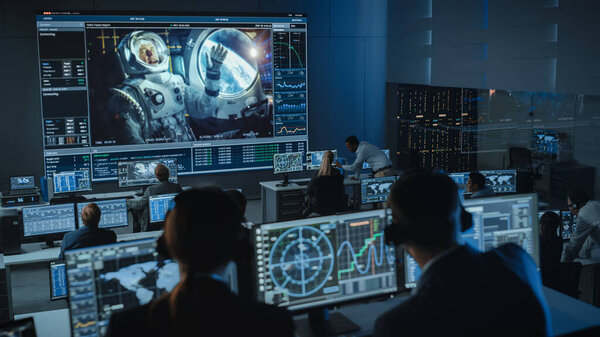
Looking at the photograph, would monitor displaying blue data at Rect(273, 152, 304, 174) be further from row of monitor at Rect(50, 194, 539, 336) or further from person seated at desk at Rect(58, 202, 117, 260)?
row of monitor at Rect(50, 194, 539, 336)

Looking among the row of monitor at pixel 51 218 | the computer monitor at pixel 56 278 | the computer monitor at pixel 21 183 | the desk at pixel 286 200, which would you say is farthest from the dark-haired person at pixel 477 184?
the computer monitor at pixel 21 183

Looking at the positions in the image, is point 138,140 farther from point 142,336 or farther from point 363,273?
point 142,336

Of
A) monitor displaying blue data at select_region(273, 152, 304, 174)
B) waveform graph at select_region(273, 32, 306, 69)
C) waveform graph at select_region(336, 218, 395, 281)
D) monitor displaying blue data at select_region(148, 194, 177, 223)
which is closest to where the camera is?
waveform graph at select_region(336, 218, 395, 281)

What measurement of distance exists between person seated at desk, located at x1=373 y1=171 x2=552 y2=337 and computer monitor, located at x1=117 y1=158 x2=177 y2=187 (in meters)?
6.00

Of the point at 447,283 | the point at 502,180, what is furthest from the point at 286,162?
the point at 447,283

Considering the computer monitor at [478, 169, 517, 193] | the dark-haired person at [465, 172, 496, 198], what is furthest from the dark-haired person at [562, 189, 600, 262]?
the computer monitor at [478, 169, 517, 193]

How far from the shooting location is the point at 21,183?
22.7ft

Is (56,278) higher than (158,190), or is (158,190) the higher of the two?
(158,190)

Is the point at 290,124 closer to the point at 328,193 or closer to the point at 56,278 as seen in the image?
the point at 328,193

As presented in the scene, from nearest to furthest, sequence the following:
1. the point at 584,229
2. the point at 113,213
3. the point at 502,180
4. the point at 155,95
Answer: the point at 584,229, the point at 113,213, the point at 502,180, the point at 155,95

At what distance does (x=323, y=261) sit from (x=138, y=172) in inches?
209

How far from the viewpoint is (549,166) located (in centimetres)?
731

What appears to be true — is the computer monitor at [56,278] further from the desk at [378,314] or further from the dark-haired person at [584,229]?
the dark-haired person at [584,229]

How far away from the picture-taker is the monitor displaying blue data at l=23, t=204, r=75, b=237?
526 cm
